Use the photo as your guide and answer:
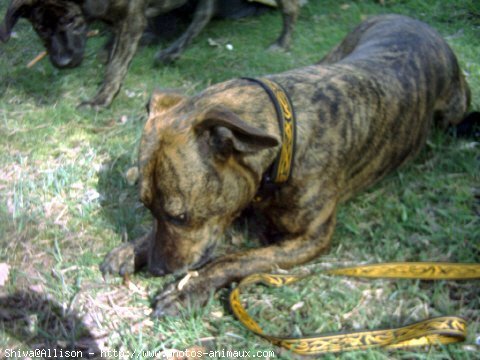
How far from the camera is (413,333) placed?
249 centimetres

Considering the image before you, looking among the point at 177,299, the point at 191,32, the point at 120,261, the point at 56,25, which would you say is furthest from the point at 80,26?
the point at 177,299

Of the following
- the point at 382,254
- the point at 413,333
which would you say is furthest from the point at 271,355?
the point at 382,254

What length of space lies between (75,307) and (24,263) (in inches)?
20.1

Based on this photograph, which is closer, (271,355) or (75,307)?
(271,355)

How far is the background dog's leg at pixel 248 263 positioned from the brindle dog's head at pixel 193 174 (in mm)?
139

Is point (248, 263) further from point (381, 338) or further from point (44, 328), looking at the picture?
point (44, 328)

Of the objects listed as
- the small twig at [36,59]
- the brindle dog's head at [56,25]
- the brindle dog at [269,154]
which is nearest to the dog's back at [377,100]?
the brindle dog at [269,154]

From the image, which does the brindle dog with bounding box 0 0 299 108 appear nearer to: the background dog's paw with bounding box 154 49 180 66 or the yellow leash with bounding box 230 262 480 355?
the background dog's paw with bounding box 154 49 180 66

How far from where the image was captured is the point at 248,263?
9.63 ft

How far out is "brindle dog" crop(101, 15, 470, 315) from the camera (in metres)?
2.50

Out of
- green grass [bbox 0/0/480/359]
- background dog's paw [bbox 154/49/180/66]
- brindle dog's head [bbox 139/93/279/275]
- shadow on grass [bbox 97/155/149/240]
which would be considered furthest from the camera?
background dog's paw [bbox 154/49/180/66]

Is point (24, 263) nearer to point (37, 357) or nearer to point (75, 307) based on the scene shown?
point (75, 307)

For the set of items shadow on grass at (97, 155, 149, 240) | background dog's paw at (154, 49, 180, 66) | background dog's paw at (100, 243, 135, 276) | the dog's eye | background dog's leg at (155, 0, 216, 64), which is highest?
the dog's eye

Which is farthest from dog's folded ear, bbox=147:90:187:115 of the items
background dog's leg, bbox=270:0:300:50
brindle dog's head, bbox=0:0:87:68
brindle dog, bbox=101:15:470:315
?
background dog's leg, bbox=270:0:300:50
